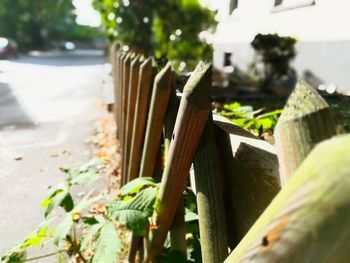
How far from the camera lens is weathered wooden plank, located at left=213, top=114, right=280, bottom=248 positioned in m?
1.03

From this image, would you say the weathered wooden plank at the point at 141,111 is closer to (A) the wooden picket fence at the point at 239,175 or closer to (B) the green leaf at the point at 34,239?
(A) the wooden picket fence at the point at 239,175

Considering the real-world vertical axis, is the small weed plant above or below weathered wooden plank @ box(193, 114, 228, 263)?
below

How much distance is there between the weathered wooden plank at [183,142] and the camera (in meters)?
1.23

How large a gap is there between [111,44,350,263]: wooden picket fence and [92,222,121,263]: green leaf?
0.81 ft

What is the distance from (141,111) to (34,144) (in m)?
3.98

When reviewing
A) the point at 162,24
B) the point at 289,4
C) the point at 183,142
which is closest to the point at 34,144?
the point at 183,142

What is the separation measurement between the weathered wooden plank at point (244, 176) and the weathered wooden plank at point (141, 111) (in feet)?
2.81

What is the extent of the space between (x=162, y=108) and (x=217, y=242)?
31.0 inches

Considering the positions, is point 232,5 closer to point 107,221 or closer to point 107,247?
point 107,221

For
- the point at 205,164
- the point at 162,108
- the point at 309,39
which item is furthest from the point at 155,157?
the point at 309,39

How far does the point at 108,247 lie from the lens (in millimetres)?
1597

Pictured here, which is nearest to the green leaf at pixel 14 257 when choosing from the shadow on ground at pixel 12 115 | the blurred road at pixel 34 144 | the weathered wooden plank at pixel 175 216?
the weathered wooden plank at pixel 175 216

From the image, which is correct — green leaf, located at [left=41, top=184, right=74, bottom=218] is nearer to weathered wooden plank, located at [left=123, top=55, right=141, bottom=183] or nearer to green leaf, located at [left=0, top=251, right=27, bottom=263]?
green leaf, located at [left=0, top=251, right=27, bottom=263]

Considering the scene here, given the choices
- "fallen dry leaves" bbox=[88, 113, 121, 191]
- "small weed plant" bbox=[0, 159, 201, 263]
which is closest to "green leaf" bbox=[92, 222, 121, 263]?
"small weed plant" bbox=[0, 159, 201, 263]
